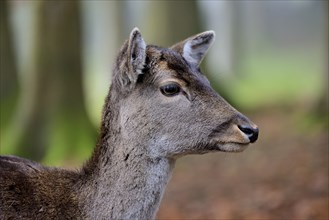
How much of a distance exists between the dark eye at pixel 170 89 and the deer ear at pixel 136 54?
0.22 m

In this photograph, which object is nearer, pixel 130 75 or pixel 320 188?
pixel 130 75

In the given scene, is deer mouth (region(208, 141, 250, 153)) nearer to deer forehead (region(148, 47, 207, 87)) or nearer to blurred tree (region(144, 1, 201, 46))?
deer forehead (region(148, 47, 207, 87))

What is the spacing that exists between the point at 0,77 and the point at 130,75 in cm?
1077

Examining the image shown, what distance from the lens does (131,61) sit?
5.53 m

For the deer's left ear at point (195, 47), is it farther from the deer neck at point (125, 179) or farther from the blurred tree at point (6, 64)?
the blurred tree at point (6, 64)

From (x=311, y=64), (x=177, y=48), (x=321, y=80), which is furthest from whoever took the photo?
(x=311, y=64)

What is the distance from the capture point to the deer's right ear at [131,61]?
5473 millimetres

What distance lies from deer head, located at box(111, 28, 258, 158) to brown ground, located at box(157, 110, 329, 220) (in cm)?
356

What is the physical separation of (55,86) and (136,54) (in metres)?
7.51

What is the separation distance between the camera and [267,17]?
41969mm

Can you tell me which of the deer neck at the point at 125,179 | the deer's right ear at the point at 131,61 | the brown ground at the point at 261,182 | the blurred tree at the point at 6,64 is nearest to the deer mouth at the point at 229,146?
the deer neck at the point at 125,179

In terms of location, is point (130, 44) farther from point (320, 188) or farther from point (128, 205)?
point (320, 188)

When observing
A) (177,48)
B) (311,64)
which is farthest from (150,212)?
(311,64)

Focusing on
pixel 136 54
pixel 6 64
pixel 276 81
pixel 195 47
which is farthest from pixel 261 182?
pixel 276 81
